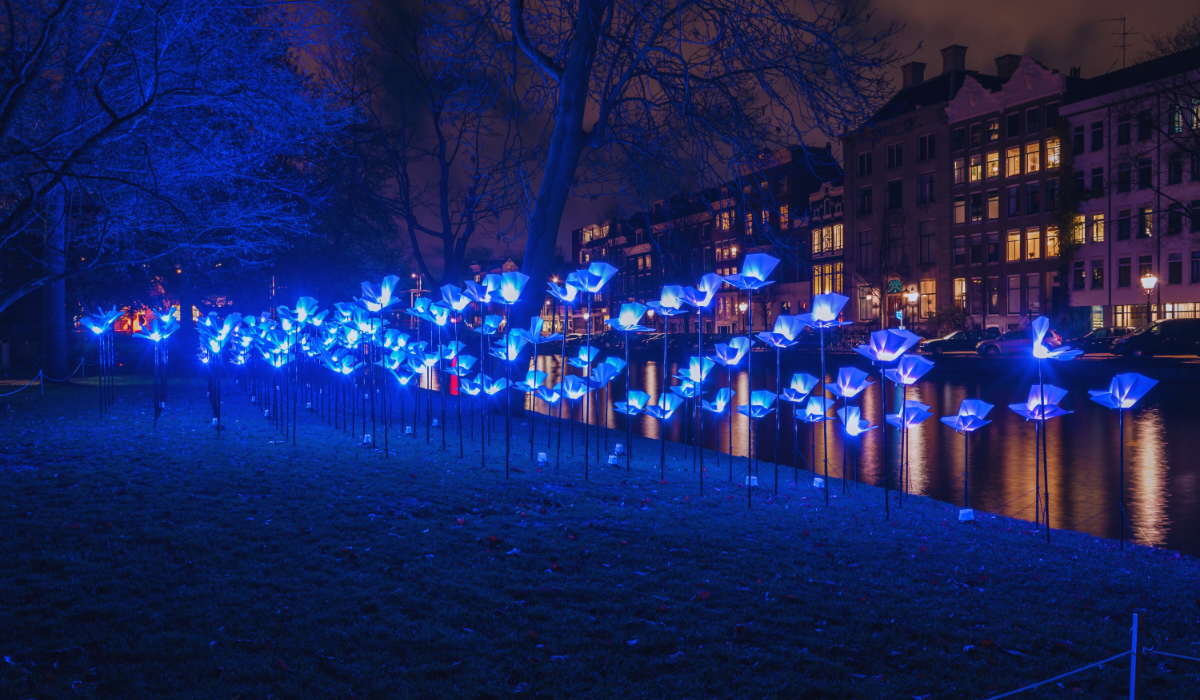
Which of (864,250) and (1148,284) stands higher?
(864,250)

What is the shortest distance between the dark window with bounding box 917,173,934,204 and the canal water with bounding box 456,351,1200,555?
26789mm

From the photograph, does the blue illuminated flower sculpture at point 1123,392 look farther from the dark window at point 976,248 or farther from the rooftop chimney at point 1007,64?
the rooftop chimney at point 1007,64

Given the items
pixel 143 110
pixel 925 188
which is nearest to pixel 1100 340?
pixel 925 188

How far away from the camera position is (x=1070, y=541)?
20.1ft

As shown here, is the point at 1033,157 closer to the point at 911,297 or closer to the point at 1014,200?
the point at 1014,200

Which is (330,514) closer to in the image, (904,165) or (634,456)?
(634,456)

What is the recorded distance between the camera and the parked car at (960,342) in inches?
1415

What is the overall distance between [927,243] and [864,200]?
21.0ft

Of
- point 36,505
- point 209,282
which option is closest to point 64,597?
point 36,505

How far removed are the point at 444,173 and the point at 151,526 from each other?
1795 cm

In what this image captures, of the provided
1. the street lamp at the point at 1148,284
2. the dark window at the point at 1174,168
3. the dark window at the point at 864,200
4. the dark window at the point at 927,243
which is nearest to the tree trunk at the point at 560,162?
the street lamp at the point at 1148,284

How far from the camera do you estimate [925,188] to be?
4791 cm

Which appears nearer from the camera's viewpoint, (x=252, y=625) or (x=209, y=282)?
(x=252, y=625)

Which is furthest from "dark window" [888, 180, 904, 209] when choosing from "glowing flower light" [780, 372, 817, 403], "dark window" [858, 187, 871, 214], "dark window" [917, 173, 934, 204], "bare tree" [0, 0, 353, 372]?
"bare tree" [0, 0, 353, 372]
